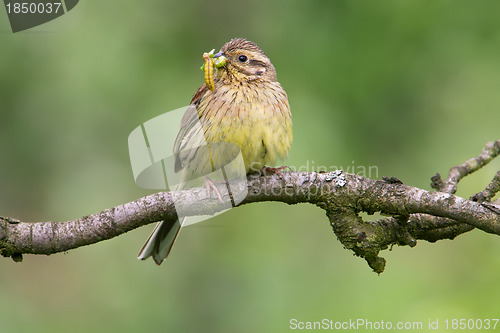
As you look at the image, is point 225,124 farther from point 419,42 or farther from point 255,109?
point 419,42

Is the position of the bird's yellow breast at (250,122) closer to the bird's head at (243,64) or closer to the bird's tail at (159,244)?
the bird's head at (243,64)

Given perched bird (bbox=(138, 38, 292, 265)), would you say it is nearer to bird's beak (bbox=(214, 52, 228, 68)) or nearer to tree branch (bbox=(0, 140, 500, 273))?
bird's beak (bbox=(214, 52, 228, 68))

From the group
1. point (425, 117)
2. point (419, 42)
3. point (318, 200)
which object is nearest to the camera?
point (318, 200)

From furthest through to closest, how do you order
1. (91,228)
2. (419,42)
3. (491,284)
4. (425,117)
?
(425,117)
(419,42)
(491,284)
(91,228)

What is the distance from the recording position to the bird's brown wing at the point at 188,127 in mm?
4383

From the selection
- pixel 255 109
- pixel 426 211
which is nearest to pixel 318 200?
pixel 426 211

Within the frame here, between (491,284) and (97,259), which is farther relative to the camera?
(97,259)

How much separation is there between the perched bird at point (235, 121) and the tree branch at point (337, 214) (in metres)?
0.38

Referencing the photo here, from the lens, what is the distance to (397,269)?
4.41 m

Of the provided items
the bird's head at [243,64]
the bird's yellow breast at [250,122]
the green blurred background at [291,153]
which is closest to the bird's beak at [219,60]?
the bird's head at [243,64]

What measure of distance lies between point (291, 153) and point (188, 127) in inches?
28.6

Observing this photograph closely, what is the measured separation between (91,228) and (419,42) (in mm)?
2371

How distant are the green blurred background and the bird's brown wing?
4.1 inches

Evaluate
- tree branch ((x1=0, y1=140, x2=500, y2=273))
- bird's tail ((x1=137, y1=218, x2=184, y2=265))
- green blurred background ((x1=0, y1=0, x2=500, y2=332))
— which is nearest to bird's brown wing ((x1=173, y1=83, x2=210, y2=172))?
green blurred background ((x1=0, y1=0, x2=500, y2=332))
